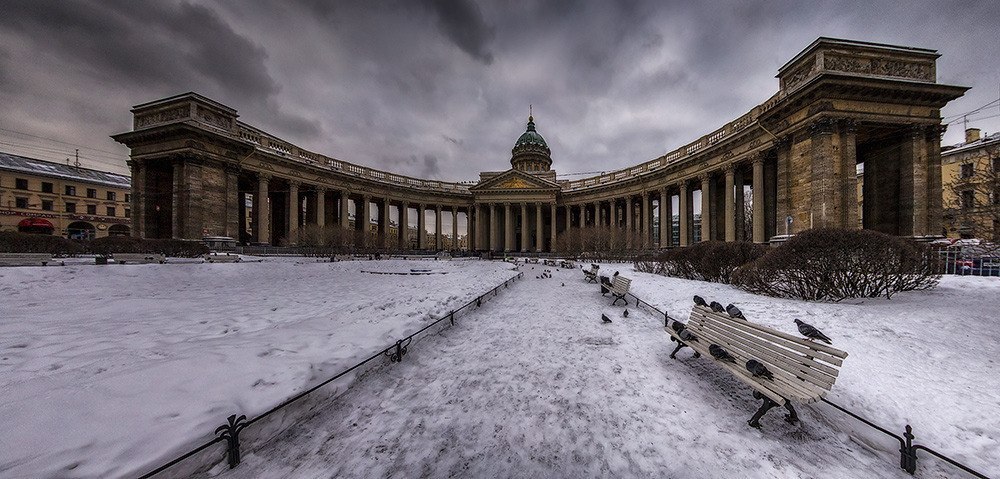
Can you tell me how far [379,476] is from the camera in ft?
7.97

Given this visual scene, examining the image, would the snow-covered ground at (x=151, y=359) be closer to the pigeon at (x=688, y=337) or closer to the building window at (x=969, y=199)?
the pigeon at (x=688, y=337)

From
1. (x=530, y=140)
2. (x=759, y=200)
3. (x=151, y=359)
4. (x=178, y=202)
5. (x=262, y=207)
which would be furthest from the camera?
(x=530, y=140)

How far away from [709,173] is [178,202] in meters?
45.7

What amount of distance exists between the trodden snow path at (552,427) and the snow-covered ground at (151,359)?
60 cm

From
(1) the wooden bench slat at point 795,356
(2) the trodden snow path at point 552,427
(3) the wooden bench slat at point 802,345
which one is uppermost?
(3) the wooden bench slat at point 802,345

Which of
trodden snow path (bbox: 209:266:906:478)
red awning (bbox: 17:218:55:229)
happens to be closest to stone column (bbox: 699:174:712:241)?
trodden snow path (bbox: 209:266:906:478)

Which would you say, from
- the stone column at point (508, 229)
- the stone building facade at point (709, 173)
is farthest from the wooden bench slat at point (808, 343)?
the stone column at point (508, 229)

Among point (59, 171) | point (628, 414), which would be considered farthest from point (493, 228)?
point (59, 171)

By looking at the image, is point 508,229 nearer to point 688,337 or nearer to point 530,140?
point 530,140

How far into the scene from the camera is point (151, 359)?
12.9 feet

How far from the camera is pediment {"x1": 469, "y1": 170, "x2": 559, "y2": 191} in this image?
47688 millimetres

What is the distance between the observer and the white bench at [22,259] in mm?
12258

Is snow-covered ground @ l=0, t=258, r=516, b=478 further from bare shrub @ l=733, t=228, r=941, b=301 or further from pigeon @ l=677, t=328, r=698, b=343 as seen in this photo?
bare shrub @ l=733, t=228, r=941, b=301

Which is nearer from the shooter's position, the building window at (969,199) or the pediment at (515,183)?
the building window at (969,199)
